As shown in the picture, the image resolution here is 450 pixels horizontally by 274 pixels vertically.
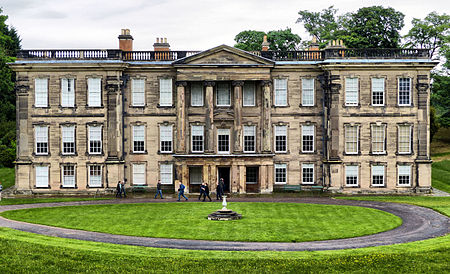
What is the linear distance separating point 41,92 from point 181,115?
47.4 ft

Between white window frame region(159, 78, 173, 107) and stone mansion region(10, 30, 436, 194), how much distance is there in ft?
0.34

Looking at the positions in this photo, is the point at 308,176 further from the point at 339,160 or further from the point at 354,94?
the point at 354,94

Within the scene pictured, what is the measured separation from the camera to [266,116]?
5216 centimetres

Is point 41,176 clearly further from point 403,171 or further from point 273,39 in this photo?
point 273,39

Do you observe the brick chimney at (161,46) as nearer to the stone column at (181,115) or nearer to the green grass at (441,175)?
the stone column at (181,115)

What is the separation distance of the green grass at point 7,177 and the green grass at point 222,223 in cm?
1897

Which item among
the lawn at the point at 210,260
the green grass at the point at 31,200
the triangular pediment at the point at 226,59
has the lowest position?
the green grass at the point at 31,200

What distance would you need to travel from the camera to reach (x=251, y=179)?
53000 mm

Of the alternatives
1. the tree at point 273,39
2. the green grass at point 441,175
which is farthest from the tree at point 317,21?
the green grass at point 441,175

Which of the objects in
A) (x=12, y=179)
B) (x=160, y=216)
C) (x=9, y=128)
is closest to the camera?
(x=160, y=216)

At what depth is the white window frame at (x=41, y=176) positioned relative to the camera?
53.1m

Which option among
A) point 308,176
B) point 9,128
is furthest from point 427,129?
point 9,128

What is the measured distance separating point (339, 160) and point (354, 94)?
6.87 m

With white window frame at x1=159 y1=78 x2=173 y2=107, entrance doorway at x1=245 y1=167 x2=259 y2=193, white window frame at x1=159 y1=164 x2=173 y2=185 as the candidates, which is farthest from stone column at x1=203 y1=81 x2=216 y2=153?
white window frame at x1=159 y1=164 x2=173 y2=185
